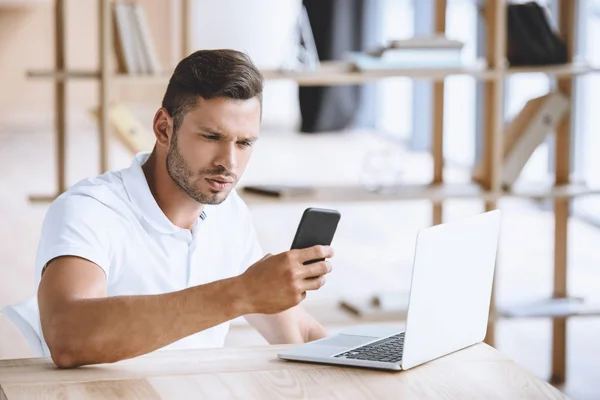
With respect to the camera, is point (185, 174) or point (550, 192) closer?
point (185, 174)

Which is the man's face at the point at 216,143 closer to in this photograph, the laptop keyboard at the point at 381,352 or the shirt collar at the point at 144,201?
the shirt collar at the point at 144,201

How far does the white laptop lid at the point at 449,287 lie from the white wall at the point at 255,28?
9244mm

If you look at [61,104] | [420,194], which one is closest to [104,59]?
[61,104]

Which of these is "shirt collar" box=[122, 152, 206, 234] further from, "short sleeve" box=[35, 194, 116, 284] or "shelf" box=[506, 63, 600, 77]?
"shelf" box=[506, 63, 600, 77]

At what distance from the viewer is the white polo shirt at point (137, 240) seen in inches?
73.8

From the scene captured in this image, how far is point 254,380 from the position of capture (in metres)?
1.71

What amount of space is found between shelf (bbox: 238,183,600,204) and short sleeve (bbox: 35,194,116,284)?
1725 millimetres

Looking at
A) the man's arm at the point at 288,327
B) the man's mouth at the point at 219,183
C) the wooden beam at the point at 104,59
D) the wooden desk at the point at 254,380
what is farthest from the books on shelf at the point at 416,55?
the wooden desk at the point at 254,380

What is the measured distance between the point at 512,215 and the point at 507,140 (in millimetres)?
3128

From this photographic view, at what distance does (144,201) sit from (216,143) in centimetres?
19

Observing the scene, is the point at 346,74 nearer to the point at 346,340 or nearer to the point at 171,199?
the point at 171,199

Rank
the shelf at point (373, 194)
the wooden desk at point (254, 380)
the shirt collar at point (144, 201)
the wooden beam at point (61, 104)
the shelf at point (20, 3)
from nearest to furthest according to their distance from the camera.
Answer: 1. the wooden desk at point (254, 380)
2. the shirt collar at point (144, 201)
3. the shelf at point (373, 194)
4. the wooden beam at point (61, 104)
5. the shelf at point (20, 3)

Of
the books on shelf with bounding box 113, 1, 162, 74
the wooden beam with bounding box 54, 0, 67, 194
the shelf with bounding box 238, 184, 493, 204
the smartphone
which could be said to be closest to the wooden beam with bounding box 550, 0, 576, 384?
the shelf with bounding box 238, 184, 493, 204

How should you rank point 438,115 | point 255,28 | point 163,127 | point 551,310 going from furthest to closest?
point 255,28 → point 438,115 → point 551,310 → point 163,127
